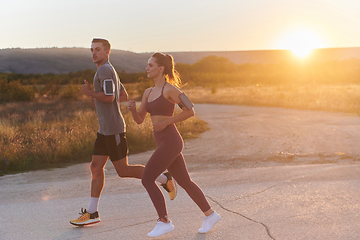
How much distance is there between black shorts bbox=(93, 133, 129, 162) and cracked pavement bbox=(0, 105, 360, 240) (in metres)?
0.84

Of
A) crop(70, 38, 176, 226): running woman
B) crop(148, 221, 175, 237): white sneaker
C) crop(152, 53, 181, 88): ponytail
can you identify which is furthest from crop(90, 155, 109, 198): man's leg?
crop(152, 53, 181, 88): ponytail

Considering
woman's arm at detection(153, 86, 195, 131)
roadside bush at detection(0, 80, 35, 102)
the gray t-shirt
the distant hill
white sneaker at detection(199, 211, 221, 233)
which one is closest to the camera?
woman's arm at detection(153, 86, 195, 131)

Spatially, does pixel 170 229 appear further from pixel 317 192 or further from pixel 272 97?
pixel 272 97

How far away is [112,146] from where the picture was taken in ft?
13.4

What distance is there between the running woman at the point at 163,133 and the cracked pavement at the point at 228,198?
40 cm

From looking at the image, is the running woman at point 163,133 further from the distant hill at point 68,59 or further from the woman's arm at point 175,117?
the distant hill at point 68,59

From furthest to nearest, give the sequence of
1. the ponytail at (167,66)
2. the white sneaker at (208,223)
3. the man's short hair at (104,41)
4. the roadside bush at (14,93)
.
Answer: the roadside bush at (14,93), the man's short hair at (104,41), the white sneaker at (208,223), the ponytail at (167,66)

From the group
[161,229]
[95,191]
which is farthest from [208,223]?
[95,191]

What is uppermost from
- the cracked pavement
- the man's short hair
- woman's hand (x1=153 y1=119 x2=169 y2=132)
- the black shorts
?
the man's short hair

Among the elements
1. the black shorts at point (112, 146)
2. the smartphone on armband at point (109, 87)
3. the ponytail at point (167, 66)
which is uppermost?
the ponytail at point (167, 66)

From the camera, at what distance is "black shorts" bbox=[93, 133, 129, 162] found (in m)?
4.09

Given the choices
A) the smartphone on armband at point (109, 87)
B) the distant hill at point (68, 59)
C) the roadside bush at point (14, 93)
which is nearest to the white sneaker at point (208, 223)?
the smartphone on armband at point (109, 87)

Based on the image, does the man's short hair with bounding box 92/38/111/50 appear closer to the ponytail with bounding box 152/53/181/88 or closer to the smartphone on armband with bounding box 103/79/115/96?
the smartphone on armband with bounding box 103/79/115/96

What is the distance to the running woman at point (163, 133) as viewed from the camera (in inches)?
141
